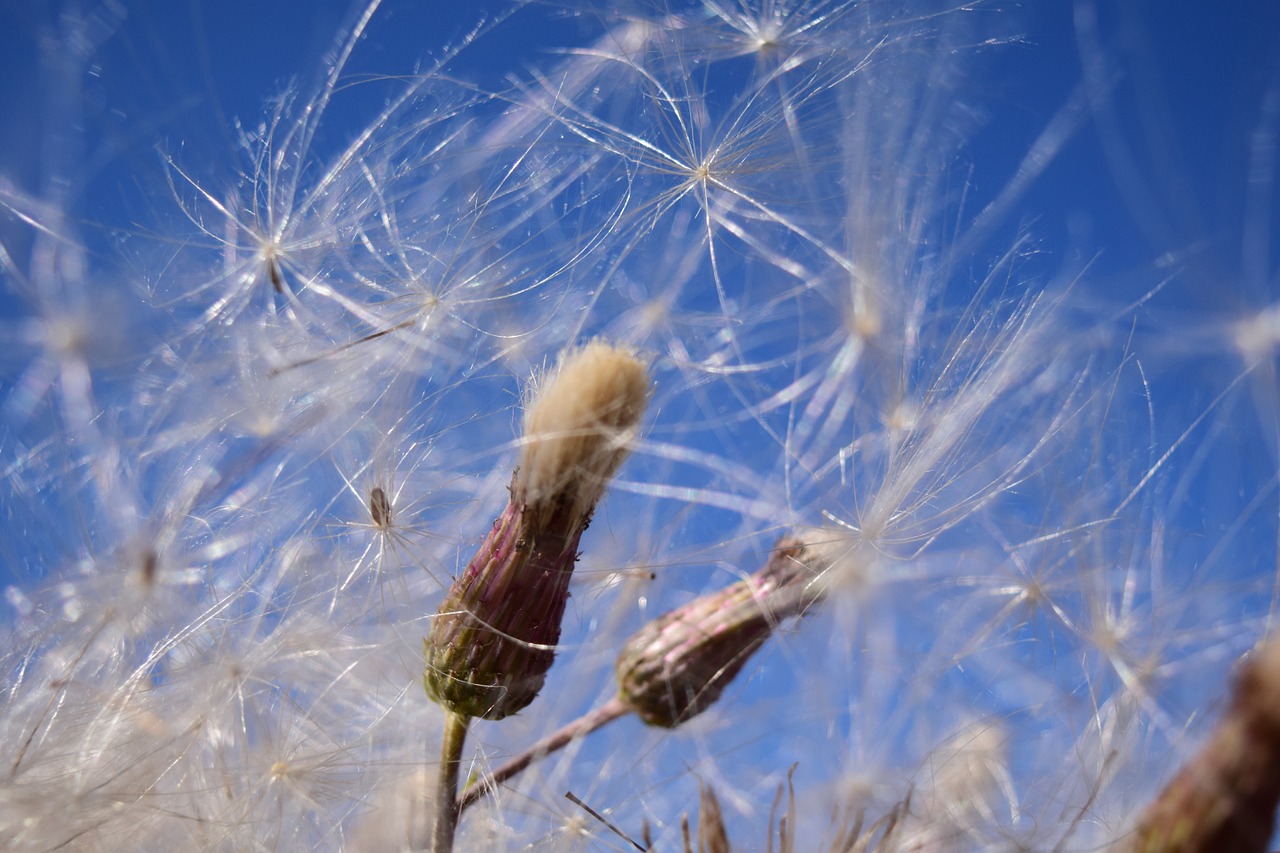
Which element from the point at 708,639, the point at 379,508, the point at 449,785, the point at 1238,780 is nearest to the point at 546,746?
the point at 449,785

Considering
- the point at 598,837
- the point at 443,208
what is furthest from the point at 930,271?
the point at 598,837

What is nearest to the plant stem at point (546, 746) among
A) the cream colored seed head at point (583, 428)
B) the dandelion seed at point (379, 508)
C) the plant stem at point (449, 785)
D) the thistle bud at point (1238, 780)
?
the plant stem at point (449, 785)

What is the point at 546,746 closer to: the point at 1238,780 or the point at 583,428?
the point at 583,428

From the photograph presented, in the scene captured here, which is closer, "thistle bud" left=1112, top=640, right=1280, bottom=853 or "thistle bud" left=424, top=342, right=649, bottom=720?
"thistle bud" left=1112, top=640, right=1280, bottom=853

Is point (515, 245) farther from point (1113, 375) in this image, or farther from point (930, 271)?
point (1113, 375)

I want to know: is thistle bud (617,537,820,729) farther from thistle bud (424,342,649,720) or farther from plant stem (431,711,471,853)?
plant stem (431,711,471,853)

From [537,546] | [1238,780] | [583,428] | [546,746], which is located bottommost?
[1238,780]

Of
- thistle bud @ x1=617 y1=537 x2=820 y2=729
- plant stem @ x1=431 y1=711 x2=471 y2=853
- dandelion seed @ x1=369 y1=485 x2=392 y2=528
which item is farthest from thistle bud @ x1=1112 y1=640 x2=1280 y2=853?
dandelion seed @ x1=369 y1=485 x2=392 y2=528
